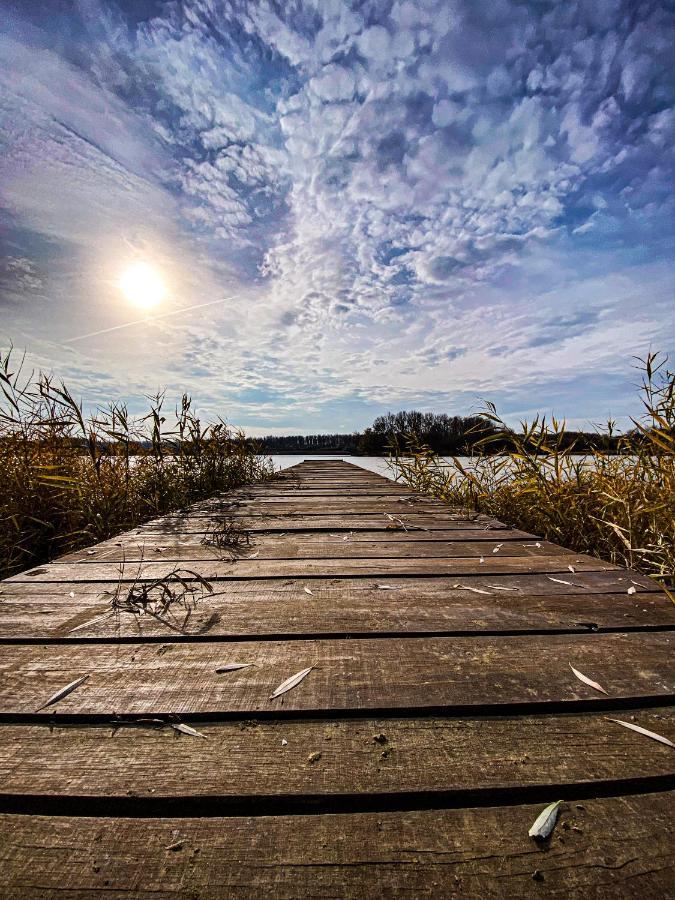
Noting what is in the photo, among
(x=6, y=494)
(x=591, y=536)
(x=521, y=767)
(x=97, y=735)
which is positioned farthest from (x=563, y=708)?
(x=6, y=494)

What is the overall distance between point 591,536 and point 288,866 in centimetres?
294

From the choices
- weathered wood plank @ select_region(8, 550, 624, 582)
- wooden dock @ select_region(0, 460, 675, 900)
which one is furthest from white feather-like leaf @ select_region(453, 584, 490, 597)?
weathered wood plank @ select_region(8, 550, 624, 582)

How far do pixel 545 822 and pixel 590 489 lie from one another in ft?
9.50

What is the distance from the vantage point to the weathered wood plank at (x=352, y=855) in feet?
1.75

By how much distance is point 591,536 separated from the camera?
114 inches

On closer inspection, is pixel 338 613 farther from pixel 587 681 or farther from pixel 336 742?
pixel 587 681

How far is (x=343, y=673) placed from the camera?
99 cm

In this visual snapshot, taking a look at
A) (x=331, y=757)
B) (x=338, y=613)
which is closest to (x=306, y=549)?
(x=338, y=613)

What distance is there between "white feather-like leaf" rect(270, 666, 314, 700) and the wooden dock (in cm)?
1

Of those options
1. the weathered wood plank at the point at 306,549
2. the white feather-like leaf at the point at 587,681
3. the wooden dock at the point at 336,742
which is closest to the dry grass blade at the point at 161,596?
the wooden dock at the point at 336,742

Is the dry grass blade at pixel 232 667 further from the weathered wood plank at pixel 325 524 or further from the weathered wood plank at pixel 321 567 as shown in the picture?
the weathered wood plank at pixel 325 524

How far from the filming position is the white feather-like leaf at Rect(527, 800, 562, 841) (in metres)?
0.60

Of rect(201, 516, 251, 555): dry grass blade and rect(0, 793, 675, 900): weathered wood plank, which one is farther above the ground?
rect(201, 516, 251, 555): dry grass blade

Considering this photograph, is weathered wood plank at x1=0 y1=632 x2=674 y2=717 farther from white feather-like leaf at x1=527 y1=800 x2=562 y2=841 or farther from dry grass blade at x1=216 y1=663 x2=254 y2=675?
white feather-like leaf at x1=527 y1=800 x2=562 y2=841
